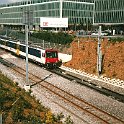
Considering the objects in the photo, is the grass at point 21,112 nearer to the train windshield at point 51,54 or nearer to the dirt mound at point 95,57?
the dirt mound at point 95,57

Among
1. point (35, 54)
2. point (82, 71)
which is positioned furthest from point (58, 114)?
point (35, 54)

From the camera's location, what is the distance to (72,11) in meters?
125

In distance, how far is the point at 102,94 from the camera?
3484cm

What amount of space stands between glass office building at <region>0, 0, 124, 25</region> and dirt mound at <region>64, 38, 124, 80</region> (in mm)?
26946

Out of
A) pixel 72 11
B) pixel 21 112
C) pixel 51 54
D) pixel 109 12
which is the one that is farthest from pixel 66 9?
pixel 21 112

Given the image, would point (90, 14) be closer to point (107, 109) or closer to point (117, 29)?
point (117, 29)

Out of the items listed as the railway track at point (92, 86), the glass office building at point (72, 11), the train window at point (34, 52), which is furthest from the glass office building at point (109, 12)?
the railway track at point (92, 86)

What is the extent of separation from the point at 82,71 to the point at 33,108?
24461 millimetres

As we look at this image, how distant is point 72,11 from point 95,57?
75.5m

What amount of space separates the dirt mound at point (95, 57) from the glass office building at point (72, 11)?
26946 mm

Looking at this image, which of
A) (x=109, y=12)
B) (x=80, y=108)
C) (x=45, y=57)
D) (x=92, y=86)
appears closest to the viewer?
(x=80, y=108)

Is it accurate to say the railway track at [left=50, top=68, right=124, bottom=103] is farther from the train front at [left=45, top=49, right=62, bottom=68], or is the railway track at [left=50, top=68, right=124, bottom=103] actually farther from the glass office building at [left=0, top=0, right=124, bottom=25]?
the glass office building at [left=0, top=0, right=124, bottom=25]

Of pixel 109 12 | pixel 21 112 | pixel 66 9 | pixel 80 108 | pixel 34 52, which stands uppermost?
pixel 66 9

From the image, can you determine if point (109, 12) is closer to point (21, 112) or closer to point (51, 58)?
point (51, 58)
